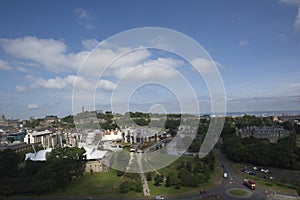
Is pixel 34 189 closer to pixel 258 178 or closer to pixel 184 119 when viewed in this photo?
pixel 258 178

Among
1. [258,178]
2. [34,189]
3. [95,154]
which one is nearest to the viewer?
[34,189]

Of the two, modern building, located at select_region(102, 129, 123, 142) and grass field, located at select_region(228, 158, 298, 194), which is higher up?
modern building, located at select_region(102, 129, 123, 142)

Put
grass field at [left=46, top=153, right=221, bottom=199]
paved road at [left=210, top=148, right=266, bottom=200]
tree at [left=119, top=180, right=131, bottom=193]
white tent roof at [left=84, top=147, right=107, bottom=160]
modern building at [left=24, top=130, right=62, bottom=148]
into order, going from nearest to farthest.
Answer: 1. paved road at [left=210, top=148, right=266, bottom=200]
2. grass field at [left=46, top=153, right=221, bottom=199]
3. tree at [left=119, top=180, right=131, bottom=193]
4. white tent roof at [left=84, top=147, right=107, bottom=160]
5. modern building at [left=24, top=130, right=62, bottom=148]

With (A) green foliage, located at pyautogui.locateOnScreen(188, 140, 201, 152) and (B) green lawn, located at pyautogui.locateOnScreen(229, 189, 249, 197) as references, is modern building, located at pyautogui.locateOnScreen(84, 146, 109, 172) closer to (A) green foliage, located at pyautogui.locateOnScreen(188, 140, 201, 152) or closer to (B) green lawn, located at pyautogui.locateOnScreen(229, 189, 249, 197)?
(B) green lawn, located at pyautogui.locateOnScreen(229, 189, 249, 197)

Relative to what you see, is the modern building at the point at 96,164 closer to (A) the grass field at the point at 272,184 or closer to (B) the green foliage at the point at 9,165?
(B) the green foliage at the point at 9,165

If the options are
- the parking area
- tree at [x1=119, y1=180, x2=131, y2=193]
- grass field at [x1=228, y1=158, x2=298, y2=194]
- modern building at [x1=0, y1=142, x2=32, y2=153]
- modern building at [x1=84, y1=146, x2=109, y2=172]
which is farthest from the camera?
modern building at [x1=0, y1=142, x2=32, y2=153]

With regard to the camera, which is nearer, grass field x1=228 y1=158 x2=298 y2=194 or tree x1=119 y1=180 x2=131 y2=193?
tree x1=119 y1=180 x2=131 y2=193

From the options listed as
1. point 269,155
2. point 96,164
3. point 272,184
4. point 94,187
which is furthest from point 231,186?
point 96,164

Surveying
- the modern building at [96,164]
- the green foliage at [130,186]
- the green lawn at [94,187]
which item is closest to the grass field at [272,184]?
the green foliage at [130,186]

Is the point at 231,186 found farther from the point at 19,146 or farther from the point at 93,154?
the point at 19,146

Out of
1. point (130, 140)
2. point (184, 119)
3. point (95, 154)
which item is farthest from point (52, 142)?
point (184, 119)

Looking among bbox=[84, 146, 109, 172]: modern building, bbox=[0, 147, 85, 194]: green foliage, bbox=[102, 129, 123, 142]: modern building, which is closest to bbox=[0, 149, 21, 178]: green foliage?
bbox=[0, 147, 85, 194]: green foliage
